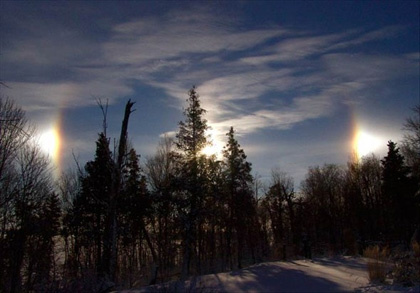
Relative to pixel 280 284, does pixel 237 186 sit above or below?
above

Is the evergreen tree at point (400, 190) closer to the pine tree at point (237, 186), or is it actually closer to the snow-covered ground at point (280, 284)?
the pine tree at point (237, 186)

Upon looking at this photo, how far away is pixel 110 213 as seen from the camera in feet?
Result: 57.5

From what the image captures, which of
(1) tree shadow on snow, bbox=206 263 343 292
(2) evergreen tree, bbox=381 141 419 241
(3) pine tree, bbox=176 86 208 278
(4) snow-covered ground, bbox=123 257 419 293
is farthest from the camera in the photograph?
(2) evergreen tree, bbox=381 141 419 241

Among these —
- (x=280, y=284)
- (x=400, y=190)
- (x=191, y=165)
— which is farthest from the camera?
(x=400, y=190)

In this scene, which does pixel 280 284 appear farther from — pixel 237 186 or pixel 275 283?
pixel 237 186

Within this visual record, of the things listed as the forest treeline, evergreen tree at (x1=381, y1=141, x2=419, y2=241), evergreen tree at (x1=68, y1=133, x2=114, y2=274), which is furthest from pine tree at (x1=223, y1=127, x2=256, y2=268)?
evergreen tree at (x1=381, y1=141, x2=419, y2=241)

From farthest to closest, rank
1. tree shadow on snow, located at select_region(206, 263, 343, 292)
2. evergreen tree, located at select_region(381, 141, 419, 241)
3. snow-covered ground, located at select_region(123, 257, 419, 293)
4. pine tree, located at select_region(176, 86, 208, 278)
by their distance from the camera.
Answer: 1. evergreen tree, located at select_region(381, 141, 419, 241)
2. pine tree, located at select_region(176, 86, 208, 278)
3. tree shadow on snow, located at select_region(206, 263, 343, 292)
4. snow-covered ground, located at select_region(123, 257, 419, 293)

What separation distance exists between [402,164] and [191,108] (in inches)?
1096

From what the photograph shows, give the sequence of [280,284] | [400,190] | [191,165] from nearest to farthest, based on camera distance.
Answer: [280,284] → [191,165] → [400,190]

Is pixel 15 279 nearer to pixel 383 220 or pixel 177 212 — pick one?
pixel 177 212

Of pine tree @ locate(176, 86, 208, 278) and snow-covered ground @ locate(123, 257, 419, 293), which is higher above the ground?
pine tree @ locate(176, 86, 208, 278)

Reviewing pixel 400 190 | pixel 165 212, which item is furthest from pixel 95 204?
pixel 400 190

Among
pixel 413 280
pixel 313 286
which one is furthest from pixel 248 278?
pixel 413 280

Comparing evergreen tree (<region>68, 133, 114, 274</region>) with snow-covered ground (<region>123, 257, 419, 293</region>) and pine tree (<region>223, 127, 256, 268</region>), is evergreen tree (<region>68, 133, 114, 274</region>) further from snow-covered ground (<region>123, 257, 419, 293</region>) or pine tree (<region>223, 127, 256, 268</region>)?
snow-covered ground (<region>123, 257, 419, 293</region>)
